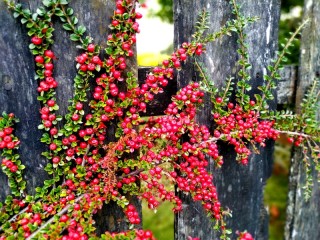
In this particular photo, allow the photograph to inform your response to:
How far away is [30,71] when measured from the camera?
4.89ft

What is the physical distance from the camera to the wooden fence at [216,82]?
4.90ft

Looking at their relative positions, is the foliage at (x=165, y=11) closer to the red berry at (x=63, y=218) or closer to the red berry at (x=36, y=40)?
the red berry at (x=36, y=40)

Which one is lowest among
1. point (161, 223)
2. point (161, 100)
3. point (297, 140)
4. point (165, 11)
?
point (161, 223)

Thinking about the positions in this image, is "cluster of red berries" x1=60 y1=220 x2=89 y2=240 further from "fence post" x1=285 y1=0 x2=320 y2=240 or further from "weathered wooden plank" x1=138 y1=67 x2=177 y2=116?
"fence post" x1=285 y1=0 x2=320 y2=240

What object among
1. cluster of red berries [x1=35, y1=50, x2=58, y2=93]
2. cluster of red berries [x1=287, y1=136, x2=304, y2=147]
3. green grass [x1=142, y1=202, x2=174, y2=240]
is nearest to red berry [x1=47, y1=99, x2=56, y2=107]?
cluster of red berries [x1=35, y1=50, x2=58, y2=93]

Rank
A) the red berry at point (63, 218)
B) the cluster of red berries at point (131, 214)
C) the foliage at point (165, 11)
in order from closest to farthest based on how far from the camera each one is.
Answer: the red berry at point (63, 218) < the cluster of red berries at point (131, 214) < the foliage at point (165, 11)

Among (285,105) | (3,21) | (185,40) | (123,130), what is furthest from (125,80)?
(285,105)

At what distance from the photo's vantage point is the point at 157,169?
1.57 metres

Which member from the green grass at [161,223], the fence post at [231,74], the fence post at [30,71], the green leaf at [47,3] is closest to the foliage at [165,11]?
the green grass at [161,223]

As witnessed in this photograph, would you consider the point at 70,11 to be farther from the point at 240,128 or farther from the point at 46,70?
the point at 240,128

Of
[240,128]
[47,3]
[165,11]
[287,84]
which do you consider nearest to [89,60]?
[47,3]

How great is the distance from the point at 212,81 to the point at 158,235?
77.8 inches

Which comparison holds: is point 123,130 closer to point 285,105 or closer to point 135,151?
point 135,151

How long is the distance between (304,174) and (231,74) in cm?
82
